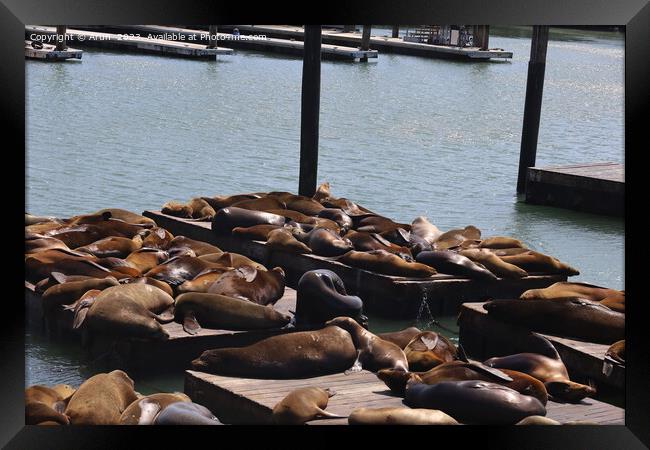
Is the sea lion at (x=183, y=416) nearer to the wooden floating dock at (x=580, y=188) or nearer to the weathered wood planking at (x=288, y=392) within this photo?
the weathered wood planking at (x=288, y=392)

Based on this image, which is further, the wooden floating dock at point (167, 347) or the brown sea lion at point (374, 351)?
the wooden floating dock at point (167, 347)

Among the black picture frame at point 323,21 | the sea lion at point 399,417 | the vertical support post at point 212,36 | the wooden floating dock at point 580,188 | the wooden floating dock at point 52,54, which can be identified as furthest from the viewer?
the vertical support post at point 212,36

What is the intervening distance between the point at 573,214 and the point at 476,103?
55.0 ft

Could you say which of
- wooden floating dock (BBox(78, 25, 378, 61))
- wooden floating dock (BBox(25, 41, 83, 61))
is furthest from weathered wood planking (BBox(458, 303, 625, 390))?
wooden floating dock (BBox(78, 25, 378, 61))

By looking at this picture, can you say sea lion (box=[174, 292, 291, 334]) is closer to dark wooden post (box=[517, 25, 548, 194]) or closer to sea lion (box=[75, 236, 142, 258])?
sea lion (box=[75, 236, 142, 258])

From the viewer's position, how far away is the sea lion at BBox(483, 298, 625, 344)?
7.33 meters

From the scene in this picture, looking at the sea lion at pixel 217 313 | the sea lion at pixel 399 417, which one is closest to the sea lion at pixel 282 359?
the sea lion at pixel 217 313

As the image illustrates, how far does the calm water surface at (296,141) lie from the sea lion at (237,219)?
A: 1.81 meters

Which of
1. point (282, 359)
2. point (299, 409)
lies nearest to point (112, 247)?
point (282, 359)

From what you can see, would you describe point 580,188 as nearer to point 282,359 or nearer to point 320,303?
point 320,303

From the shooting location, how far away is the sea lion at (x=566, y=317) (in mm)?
7328

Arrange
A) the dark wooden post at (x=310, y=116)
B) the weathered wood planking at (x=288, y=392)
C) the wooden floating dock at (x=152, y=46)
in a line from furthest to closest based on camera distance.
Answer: the wooden floating dock at (x=152, y=46) < the dark wooden post at (x=310, y=116) < the weathered wood planking at (x=288, y=392)

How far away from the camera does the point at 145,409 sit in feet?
18.2

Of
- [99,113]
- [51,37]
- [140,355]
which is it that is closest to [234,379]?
[140,355]
